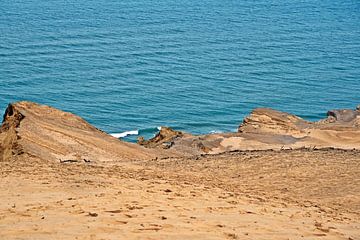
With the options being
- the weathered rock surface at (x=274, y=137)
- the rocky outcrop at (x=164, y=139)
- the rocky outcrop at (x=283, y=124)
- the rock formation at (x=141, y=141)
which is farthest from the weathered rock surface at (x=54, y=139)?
the rocky outcrop at (x=283, y=124)

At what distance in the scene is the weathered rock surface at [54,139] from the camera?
63.5 ft

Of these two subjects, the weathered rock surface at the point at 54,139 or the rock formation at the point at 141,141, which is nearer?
the weathered rock surface at the point at 54,139

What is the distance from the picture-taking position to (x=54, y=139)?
21953mm

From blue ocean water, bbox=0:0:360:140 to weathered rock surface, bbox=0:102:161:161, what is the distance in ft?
64.0

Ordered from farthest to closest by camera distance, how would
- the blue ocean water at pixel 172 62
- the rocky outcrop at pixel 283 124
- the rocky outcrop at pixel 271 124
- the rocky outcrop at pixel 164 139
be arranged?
the blue ocean water at pixel 172 62 → the rocky outcrop at pixel 271 124 → the rocky outcrop at pixel 283 124 → the rocky outcrop at pixel 164 139

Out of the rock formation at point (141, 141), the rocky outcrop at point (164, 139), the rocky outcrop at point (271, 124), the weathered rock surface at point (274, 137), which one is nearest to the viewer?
the rock formation at point (141, 141)

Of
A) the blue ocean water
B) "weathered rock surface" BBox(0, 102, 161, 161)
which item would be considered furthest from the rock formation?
the blue ocean water

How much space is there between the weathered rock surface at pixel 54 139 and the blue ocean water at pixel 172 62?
64.0 feet

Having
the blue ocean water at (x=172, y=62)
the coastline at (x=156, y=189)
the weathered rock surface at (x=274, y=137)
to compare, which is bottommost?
the coastline at (x=156, y=189)

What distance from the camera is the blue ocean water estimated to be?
48.6 m

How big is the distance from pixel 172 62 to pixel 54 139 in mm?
37815

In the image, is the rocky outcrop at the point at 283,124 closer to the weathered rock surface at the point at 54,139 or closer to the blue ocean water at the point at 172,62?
the weathered rock surface at the point at 54,139

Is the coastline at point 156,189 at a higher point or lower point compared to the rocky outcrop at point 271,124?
lower

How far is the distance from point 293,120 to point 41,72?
25867 mm
